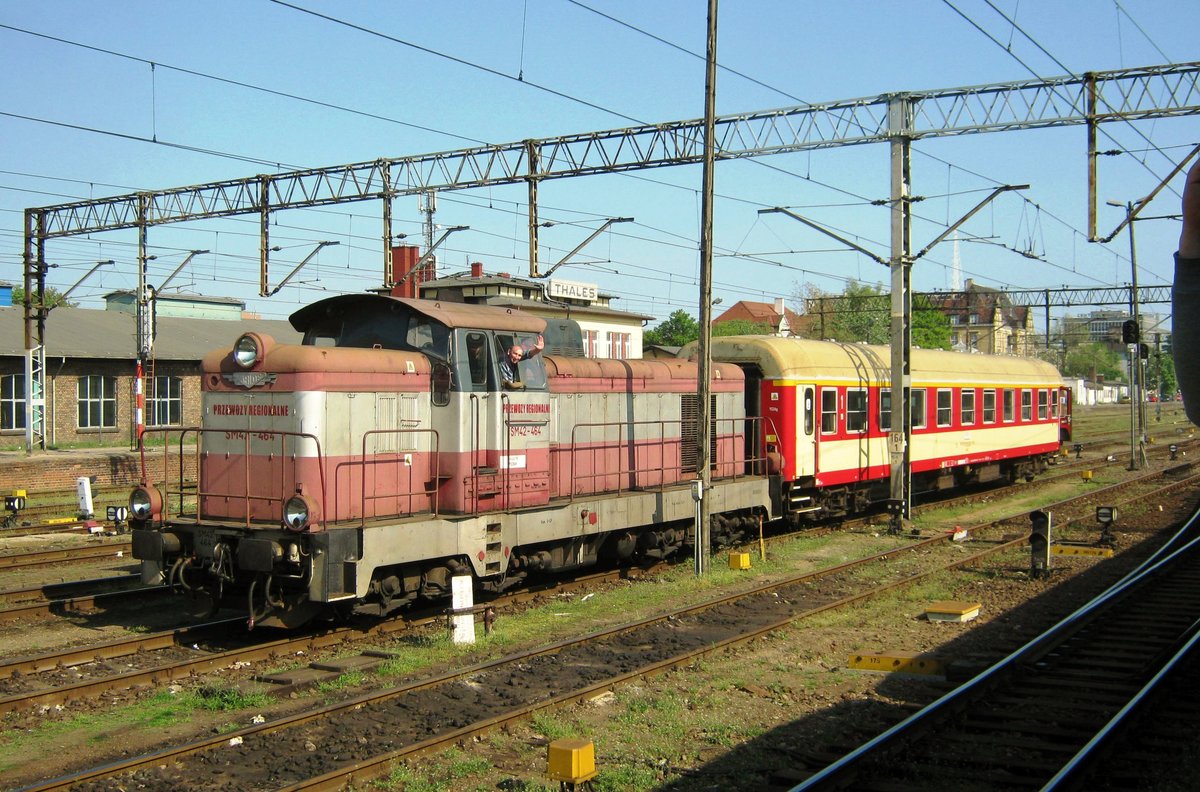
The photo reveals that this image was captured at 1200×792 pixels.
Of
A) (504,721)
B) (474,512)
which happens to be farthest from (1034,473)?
(504,721)

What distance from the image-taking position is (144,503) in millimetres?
10844

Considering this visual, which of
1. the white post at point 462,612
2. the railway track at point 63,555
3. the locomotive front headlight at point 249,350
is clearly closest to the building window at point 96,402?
the railway track at point 63,555

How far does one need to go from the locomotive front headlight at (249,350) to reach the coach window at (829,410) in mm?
11203

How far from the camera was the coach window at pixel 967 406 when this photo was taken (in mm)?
23578

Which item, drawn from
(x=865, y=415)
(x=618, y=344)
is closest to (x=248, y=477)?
(x=865, y=415)

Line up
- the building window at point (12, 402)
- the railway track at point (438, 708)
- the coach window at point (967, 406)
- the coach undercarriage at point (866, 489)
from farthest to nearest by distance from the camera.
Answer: the building window at point (12, 402) < the coach window at point (967, 406) < the coach undercarriage at point (866, 489) < the railway track at point (438, 708)

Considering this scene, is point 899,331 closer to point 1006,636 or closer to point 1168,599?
point 1168,599

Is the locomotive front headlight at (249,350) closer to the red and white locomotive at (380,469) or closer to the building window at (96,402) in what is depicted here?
the red and white locomotive at (380,469)

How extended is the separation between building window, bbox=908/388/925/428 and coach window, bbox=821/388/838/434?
10.2ft

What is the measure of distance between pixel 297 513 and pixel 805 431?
35.2 ft

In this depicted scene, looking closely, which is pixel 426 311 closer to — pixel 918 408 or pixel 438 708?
pixel 438 708

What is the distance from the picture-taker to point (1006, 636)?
10.9 m

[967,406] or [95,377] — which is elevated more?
[95,377]

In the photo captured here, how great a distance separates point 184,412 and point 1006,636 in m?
37.0
